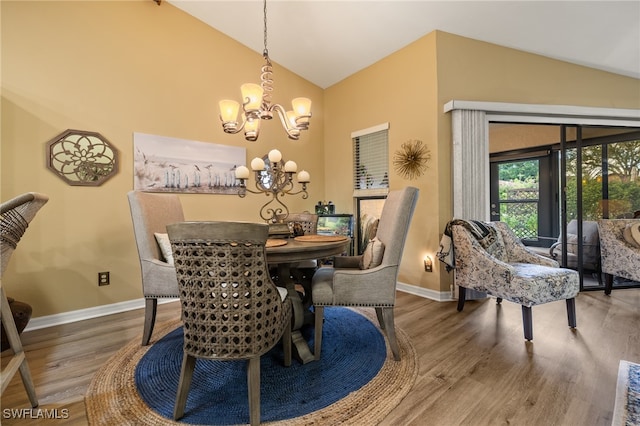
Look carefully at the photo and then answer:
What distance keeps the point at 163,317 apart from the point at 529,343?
3199 millimetres

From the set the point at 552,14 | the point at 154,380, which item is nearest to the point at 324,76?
the point at 552,14

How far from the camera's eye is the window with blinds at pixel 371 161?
12.5ft

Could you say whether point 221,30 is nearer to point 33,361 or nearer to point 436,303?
point 33,361

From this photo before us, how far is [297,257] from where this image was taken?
5.50ft

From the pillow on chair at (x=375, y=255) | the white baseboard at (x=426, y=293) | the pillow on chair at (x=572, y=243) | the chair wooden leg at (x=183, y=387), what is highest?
the pillow on chair at (x=375, y=255)

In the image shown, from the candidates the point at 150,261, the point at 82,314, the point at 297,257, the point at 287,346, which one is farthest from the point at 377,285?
the point at 82,314

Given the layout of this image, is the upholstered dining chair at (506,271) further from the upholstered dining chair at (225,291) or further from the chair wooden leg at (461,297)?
the upholstered dining chair at (225,291)

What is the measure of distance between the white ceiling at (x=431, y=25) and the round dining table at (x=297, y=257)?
2.61 metres

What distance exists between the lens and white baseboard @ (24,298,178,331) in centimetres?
248

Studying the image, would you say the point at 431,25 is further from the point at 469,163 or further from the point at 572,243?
the point at 572,243

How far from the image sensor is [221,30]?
11.6ft

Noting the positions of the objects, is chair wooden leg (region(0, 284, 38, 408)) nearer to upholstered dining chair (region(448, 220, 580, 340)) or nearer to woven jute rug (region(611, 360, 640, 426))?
woven jute rug (region(611, 360, 640, 426))

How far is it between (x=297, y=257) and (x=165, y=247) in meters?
1.18

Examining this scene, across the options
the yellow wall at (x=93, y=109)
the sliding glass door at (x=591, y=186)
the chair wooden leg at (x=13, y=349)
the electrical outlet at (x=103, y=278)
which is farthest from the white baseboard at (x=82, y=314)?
the sliding glass door at (x=591, y=186)
